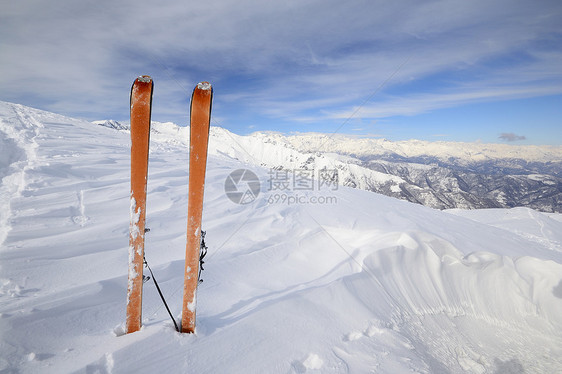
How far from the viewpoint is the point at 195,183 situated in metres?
3.14

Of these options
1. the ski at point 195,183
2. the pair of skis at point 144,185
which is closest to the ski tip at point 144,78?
the pair of skis at point 144,185

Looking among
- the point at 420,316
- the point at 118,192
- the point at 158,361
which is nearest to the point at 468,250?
the point at 420,316

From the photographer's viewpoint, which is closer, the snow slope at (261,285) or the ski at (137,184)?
the ski at (137,184)

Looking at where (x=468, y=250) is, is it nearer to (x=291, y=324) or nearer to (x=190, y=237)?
(x=291, y=324)

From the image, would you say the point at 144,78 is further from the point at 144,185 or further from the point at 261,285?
the point at 261,285

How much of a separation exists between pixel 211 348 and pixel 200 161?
97.6 inches

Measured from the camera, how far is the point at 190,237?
322 cm

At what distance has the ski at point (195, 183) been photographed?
3.07 metres
